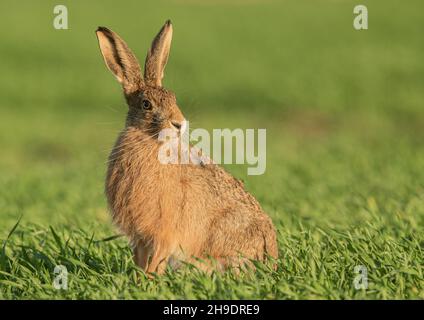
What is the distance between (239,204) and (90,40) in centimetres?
2004

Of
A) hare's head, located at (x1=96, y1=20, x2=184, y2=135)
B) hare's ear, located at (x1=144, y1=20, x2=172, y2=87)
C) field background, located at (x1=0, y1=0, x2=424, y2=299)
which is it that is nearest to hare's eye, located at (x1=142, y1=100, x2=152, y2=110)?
hare's head, located at (x1=96, y1=20, x2=184, y2=135)

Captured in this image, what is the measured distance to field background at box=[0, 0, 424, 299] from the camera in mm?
5145

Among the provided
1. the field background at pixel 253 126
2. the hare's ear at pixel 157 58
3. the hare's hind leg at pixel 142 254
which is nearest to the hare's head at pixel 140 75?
the hare's ear at pixel 157 58

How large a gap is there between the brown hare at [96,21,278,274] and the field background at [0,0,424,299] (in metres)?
0.18

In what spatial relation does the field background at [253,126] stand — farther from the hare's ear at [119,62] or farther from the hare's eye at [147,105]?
the hare's eye at [147,105]

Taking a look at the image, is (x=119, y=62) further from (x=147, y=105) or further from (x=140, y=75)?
(x=147, y=105)

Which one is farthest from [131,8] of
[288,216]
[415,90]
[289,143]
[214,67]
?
[288,216]

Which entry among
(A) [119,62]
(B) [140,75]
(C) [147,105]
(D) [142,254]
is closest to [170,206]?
(D) [142,254]

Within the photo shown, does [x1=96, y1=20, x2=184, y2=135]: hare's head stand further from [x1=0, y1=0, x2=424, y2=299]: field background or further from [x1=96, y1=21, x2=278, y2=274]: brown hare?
[x1=0, y1=0, x2=424, y2=299]: field background

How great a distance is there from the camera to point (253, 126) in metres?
17.1

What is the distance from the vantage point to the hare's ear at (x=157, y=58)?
5473 mm

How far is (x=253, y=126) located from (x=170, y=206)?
12052mm

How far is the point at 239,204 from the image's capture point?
17.5 feet

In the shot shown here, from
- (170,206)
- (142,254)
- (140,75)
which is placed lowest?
(142,254)
